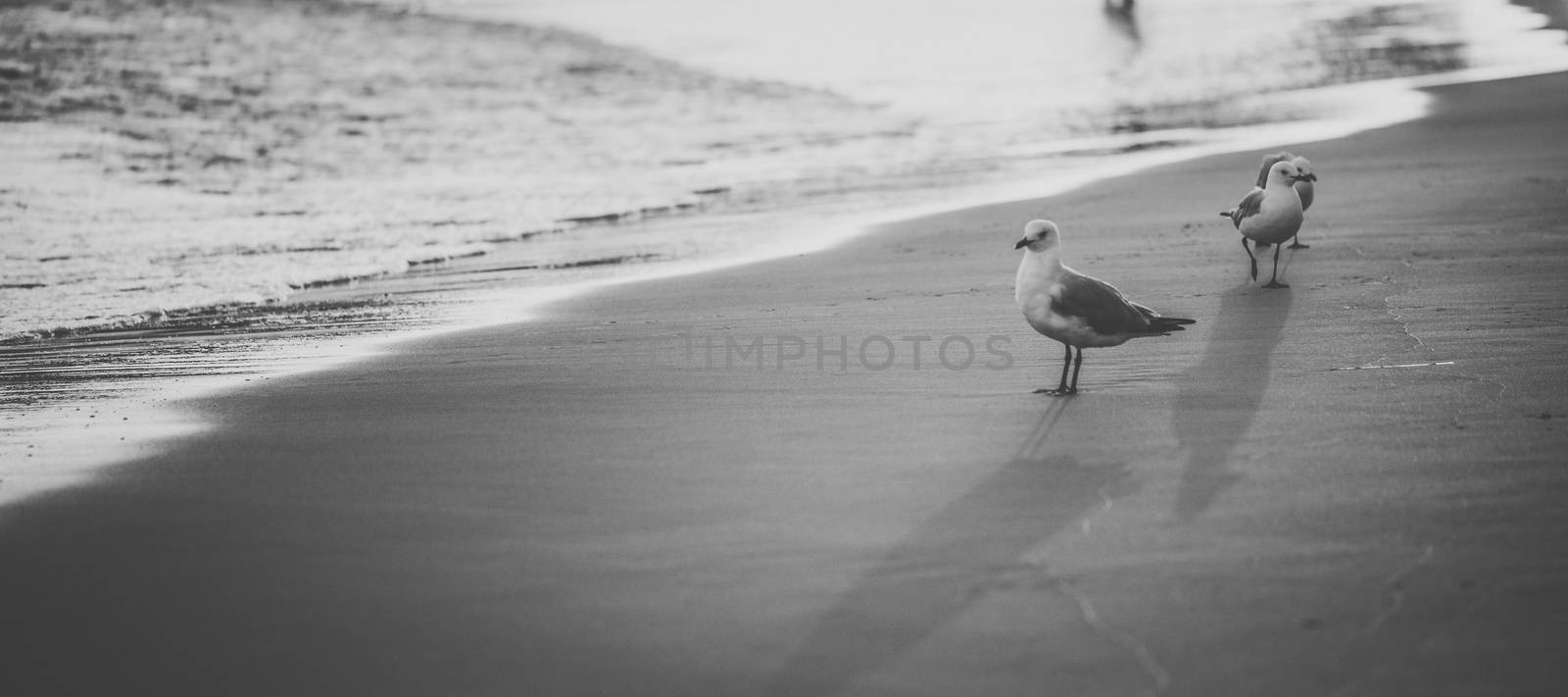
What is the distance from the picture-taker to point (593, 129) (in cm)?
1964

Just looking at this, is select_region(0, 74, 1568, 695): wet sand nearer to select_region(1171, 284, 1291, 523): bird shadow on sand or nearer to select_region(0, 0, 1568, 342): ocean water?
select_region(1171, 284, 1291, 523): bird shadow on sand

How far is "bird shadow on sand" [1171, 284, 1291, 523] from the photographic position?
412cm

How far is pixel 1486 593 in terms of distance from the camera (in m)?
3.23

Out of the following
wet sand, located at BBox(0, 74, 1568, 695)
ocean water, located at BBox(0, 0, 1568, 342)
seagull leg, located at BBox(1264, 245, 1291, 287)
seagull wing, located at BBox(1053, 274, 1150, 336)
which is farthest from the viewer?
ocean water, located at BBox(0, 0, 1568, 342)

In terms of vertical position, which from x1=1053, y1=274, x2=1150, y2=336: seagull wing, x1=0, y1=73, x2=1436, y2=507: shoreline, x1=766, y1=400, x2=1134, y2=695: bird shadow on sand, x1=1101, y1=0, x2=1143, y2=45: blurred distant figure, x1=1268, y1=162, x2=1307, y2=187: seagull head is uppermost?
x1=1101, y1=0, x2=1143, y2=45: blurred distant figure

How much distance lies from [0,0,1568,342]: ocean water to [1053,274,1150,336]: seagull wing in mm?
4519

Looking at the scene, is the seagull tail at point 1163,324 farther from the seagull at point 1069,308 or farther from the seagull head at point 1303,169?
the seagull head at point 1303,169

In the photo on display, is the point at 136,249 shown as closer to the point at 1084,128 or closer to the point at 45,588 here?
the point at 45,588

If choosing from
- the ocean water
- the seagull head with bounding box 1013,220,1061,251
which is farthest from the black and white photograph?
the ocean water

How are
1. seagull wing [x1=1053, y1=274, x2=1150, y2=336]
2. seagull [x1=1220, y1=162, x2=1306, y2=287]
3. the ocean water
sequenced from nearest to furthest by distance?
seagull wing [x1=1053, y1=274, x2=1150, y2=336], seagull [x1=1220, y1=162, x2=1306, y2=287], the ocean water

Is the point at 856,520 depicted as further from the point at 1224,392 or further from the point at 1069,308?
the point at 1224,392

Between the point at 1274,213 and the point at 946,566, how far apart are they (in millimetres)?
4650

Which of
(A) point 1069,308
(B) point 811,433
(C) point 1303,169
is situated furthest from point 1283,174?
(B) point 811,433

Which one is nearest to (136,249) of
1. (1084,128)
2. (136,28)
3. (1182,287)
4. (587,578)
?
(1182,287)
